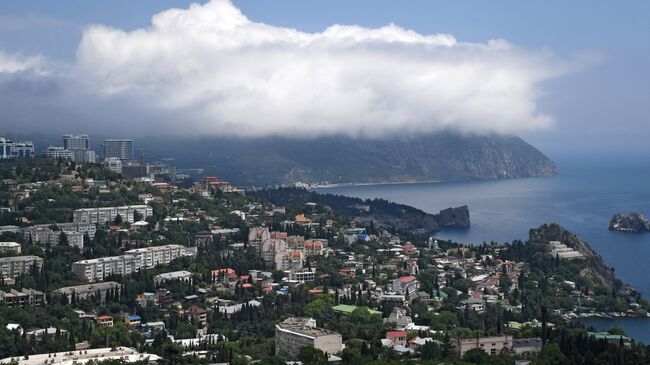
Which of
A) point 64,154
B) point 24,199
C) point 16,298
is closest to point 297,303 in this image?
point 16,298

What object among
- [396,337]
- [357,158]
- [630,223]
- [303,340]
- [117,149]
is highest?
[117,149]

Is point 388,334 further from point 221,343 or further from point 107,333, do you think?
point 107,333

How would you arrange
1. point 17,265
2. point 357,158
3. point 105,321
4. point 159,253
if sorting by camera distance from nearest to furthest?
1. point 105,321
2. point 17,265
3. point 159,253
4. point 357,158

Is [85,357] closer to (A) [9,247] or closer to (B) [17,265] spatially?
(B) [17,265]

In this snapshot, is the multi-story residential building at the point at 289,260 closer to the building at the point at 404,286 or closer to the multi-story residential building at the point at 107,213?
the building at the point at 404,286

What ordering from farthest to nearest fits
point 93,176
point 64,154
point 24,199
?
point 64,154, point 93,176, point 24,199

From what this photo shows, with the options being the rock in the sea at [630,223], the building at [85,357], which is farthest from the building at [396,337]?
the rock in the sea at [630,223]

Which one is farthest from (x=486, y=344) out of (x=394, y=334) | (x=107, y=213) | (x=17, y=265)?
(x=107, y=213)

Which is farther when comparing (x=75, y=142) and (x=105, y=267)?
(x=75, y=142)
